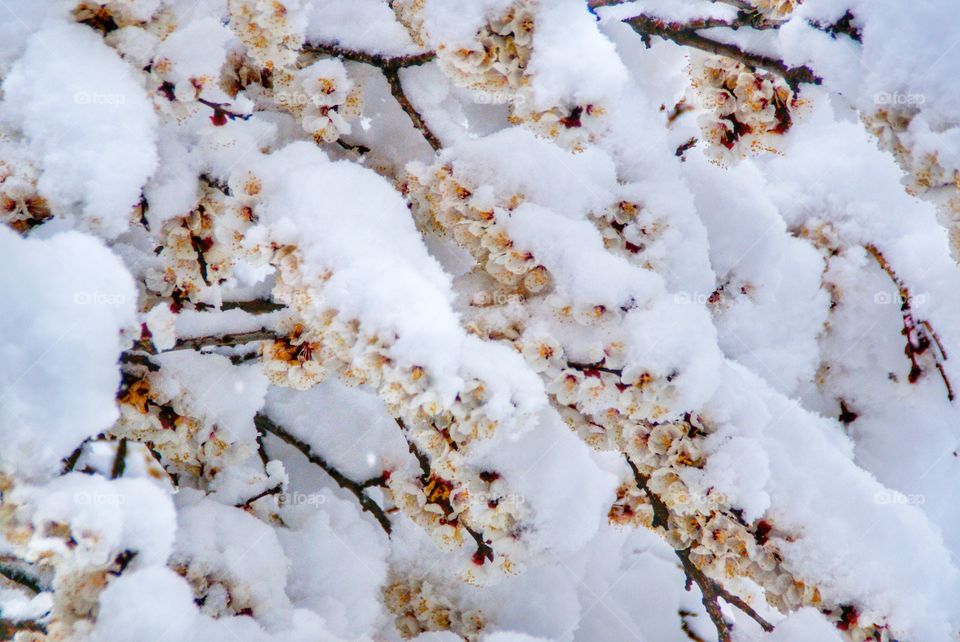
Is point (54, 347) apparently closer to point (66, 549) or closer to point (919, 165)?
point (66, 549)

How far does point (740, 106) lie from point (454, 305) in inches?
33.4

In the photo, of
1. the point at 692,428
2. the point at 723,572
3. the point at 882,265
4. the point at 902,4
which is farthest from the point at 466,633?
the point at 902,4

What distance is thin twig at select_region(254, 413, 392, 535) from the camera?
2.28 metres

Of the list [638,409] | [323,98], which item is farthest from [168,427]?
[638,409]

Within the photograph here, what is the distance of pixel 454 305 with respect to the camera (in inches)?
66.4

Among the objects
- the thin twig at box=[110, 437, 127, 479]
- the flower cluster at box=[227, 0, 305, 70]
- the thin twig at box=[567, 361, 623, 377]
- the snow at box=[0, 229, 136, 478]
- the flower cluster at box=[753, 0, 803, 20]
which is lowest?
the thin twig at box=[110, 437, 127, 479]

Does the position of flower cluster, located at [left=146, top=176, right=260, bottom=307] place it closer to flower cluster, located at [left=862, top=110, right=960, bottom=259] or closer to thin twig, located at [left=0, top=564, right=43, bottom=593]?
thin twig, located at [left=0, top=564, right=43, bottom=593]

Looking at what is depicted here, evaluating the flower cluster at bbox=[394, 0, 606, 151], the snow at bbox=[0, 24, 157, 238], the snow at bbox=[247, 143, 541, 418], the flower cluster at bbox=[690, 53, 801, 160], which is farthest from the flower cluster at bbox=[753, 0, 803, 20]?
the snow at bbox=[0, 24, 157, 238]

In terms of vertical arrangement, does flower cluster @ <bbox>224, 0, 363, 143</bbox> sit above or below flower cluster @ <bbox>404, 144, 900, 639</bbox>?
above

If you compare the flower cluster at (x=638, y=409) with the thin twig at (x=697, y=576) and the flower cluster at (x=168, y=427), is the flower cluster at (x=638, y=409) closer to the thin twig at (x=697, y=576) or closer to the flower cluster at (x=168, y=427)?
the thin twig at (x=697, y=576)

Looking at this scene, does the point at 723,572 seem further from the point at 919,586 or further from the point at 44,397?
the point at 44,397

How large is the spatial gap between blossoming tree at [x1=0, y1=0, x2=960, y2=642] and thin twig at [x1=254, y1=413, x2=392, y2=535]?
0.04 ft

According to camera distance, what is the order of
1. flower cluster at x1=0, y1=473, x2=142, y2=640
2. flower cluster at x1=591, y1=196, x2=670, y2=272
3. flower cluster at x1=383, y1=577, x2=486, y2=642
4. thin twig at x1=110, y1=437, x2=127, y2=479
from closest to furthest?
flower cluster at x1=0, y1=473, x2=142, y2=640 → flower cluster at x1=591, y1=196, x2=670, y2=272 → thin twig at x1=110, y1=437, x2=127, y2=479 → flower cluster at x1=383, y1=577, x2=486, y2=642

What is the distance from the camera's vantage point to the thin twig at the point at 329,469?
2.28m
